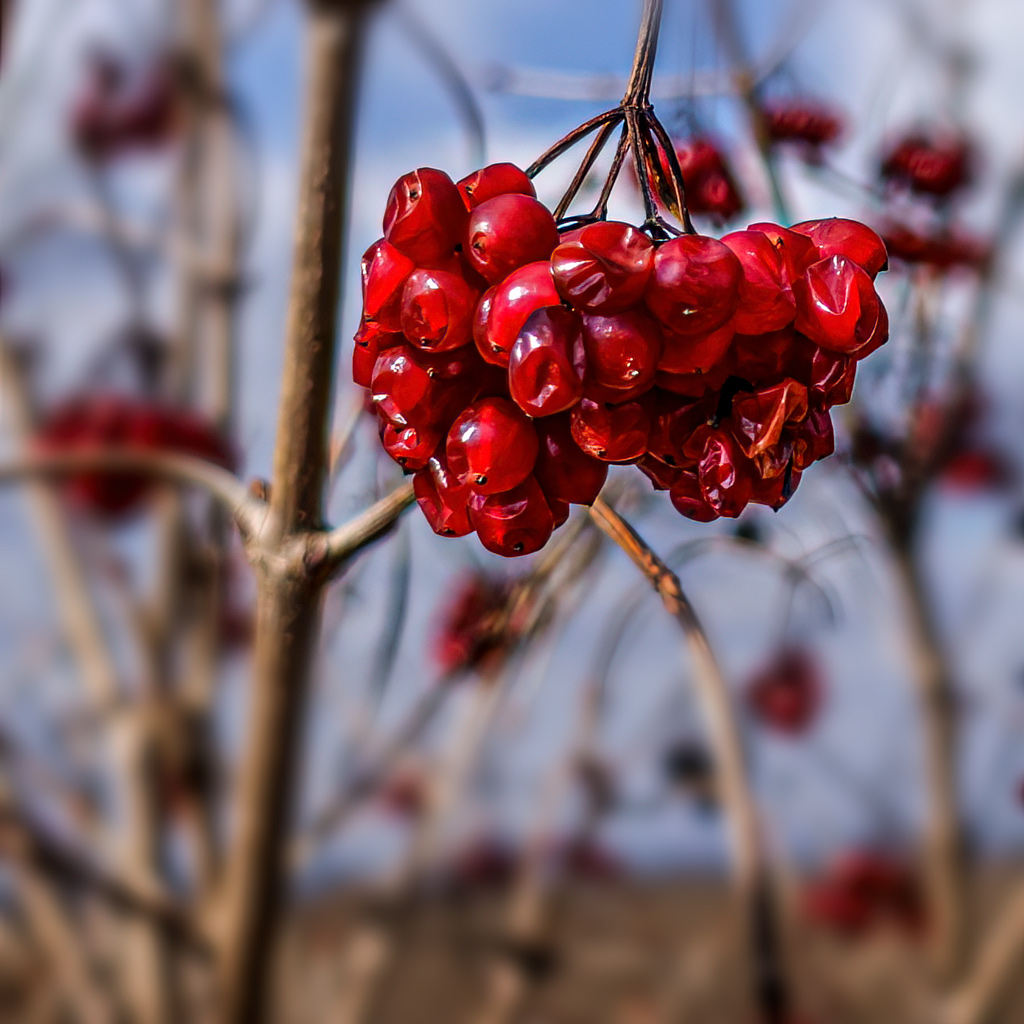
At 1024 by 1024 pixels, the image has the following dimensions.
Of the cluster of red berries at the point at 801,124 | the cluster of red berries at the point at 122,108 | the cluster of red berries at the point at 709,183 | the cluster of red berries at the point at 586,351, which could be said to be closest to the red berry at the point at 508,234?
the cluster of red berries at the point at 586,351

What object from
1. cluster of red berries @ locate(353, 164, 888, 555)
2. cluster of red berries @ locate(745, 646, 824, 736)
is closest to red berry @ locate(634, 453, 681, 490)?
cluster of red berries @ locate(353, 164, 888, 555)

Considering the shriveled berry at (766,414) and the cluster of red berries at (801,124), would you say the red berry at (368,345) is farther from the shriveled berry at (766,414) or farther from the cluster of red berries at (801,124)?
the cluster of red berries at (801,124)

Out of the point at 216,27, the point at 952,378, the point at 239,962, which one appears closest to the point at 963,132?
the point at 952,378

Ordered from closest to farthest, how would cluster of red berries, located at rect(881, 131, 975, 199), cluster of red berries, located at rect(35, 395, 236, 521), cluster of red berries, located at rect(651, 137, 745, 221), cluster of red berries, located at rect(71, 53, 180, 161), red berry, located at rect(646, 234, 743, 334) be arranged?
1. red berry, located at rect(646, 234, 743, 334)
2. cluster of red berries, located at rect(651, 137, 745, 221)
3. cluster of red berries, located at rect(881, 131, 975, 199)
4. cluster of red berries, located at rect(35, 395, 236, 521)
5. cluster of red berries, located at rect(71, 53, 180, 161)

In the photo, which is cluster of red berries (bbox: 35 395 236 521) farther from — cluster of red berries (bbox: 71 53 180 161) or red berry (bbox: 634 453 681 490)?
red berry (bbox: 634 453 681 490)

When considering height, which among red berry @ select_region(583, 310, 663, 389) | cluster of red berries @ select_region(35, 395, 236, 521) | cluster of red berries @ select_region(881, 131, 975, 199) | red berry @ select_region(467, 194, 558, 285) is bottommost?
cluster of red berries @ select_region(35, 395, 236, 521)

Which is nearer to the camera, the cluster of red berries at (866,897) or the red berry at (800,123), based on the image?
the red berry at (800,123)

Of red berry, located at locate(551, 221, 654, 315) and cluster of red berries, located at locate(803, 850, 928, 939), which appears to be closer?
red berry, located at locate(551, 221, 654, 315)
